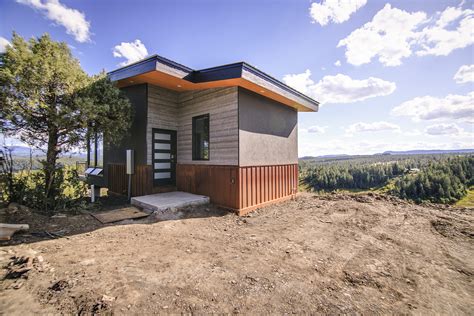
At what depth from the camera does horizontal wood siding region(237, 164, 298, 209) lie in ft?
18.6

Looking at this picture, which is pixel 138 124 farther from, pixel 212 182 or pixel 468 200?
pixel 468 200

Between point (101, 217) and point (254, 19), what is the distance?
25.2 ft

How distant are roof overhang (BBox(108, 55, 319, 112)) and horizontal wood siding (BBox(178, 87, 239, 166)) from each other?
31 cm

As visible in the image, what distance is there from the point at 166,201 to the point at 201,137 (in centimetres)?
237

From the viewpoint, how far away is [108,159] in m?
7.92

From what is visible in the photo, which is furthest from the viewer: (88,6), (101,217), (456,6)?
(456,6)

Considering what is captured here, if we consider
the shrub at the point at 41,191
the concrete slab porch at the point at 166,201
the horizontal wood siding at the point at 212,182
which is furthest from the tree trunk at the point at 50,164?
the horizontal wood siding at the point at 212,182

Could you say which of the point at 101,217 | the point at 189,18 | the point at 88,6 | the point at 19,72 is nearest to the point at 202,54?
the point at 189,18

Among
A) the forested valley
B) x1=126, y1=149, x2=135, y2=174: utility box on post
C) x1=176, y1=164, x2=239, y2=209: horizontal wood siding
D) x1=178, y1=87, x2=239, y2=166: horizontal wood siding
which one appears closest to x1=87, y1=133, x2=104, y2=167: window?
x1=126, y1=149, x2=135, y2=174: utility box on post

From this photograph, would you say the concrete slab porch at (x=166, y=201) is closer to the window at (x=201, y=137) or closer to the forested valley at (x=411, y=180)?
the window at (x=201, y=137)

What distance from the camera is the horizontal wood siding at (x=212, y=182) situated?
A: 5604 millimetres

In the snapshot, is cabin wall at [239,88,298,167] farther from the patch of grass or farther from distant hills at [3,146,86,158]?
the patch of grass

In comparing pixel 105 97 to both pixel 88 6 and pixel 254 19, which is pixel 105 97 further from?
pixel 254 19

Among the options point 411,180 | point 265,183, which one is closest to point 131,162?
point 265,183
